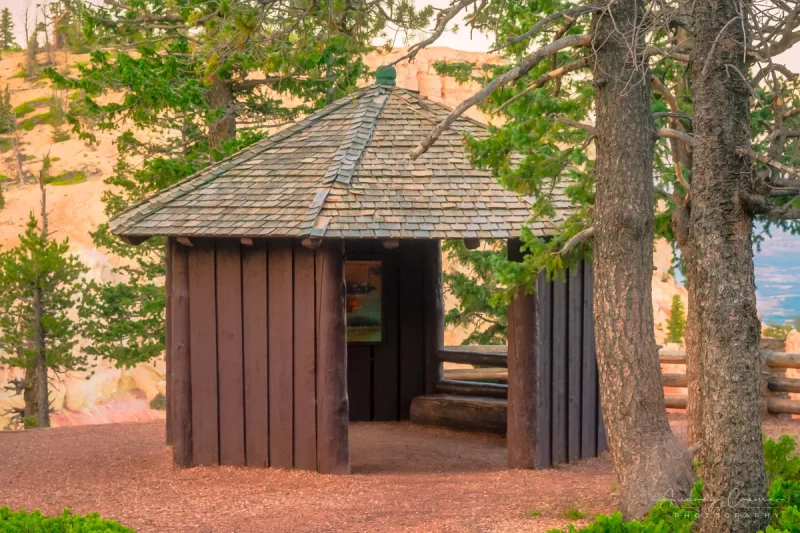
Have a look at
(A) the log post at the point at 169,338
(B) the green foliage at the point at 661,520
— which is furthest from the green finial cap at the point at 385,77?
(B) the green foliage at the point at 661,520

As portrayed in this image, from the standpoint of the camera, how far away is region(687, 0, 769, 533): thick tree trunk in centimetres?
608

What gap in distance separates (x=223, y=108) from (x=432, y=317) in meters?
6.33

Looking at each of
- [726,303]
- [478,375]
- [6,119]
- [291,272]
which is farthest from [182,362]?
[6,119]

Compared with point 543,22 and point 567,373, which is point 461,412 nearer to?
point 567,373

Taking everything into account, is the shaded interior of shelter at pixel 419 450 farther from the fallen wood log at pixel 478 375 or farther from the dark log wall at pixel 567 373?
the fallen wood log at pixel 478 375

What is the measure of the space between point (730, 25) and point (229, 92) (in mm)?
13173

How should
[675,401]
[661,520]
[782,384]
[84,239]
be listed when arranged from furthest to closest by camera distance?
[84,239], [675,401], [782,384], [661,520]

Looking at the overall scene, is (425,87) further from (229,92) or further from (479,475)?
(479,475)

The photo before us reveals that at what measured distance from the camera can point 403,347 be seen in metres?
14.0

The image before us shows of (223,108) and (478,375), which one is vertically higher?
(223,108)

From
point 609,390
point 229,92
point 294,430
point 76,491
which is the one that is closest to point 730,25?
point 609,390

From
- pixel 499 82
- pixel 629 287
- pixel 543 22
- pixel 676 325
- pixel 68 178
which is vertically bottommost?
pixel 676 325

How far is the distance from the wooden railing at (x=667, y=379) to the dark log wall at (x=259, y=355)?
370cm

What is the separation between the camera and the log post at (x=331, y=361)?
9.96 meters
